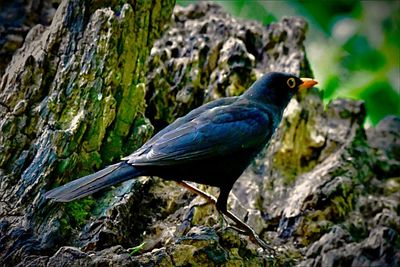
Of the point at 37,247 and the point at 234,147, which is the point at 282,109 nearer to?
the point at 234,147

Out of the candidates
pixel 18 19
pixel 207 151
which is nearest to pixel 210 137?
pixel 207 151

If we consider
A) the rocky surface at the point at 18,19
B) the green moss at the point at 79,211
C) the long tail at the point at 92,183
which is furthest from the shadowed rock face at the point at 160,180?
the rocky surface at the point at 18,19

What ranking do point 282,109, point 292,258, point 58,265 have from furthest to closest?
point 282,109 < point 292,258 < point 58,265

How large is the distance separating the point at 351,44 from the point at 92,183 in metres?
4.23

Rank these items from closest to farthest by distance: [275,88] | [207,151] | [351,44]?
[207,151] < [275,88] < [351,44]

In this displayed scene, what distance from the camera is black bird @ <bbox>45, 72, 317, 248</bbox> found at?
477 cm

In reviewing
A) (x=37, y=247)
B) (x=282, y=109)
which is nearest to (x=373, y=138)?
(x=282, y=109)

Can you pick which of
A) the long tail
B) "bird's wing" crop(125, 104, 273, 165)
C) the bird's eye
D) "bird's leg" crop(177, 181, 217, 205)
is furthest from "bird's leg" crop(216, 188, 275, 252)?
the bird's eye

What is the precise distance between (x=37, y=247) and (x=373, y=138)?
3.83 meters

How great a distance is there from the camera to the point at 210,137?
5.12 meters

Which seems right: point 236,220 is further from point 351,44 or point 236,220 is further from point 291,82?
point 351,44

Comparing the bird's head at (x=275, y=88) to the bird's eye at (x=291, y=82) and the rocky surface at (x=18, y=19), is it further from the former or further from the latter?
the rocky surface at (x=18, y=19)

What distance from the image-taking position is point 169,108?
21.1ft

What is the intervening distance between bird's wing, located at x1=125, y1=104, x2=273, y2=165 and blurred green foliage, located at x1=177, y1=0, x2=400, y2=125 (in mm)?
2241
